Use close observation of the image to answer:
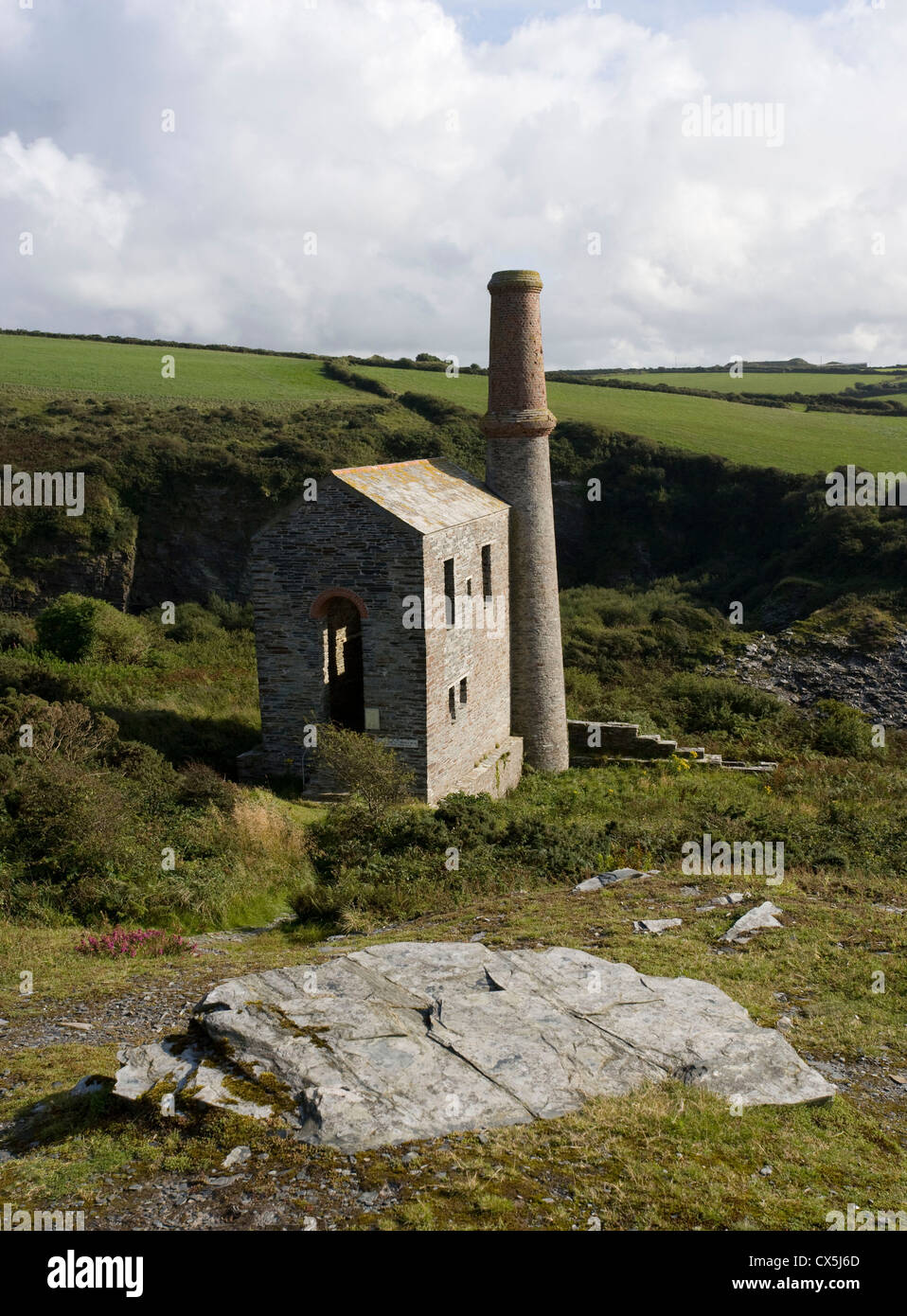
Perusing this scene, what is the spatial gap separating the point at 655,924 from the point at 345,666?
11800mm

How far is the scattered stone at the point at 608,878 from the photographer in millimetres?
13383

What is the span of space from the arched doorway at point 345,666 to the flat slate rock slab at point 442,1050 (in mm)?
11543

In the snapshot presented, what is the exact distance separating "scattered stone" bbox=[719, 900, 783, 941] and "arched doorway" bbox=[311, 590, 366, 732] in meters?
9.98

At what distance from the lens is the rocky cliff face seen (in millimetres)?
28203

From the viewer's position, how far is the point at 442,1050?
710cm

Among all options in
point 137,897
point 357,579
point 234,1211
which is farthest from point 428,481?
point 234,1211

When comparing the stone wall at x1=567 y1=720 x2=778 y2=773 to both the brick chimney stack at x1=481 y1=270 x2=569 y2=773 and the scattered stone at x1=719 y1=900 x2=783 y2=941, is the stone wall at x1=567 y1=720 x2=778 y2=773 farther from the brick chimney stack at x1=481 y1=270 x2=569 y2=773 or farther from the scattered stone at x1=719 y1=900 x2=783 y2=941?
the scattered stone at x1=719 y1=900 x2=783 y2=941

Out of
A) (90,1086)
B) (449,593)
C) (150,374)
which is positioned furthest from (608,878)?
(150,374)

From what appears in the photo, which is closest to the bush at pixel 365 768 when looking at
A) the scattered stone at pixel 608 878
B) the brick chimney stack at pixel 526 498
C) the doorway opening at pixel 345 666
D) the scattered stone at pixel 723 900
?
the doorway opening at pixel 345 666

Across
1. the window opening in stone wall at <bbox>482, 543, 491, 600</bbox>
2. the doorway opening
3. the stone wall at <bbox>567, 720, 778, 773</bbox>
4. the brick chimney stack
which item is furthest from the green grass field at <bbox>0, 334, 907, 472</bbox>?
the doorway opening

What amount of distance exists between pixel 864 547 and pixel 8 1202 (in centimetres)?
3697

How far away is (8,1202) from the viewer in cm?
565

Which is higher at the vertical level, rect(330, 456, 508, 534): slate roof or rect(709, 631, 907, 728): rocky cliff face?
rect(330, 456, 508, 534): slate roof

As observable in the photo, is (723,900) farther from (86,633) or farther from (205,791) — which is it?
(86,633)
